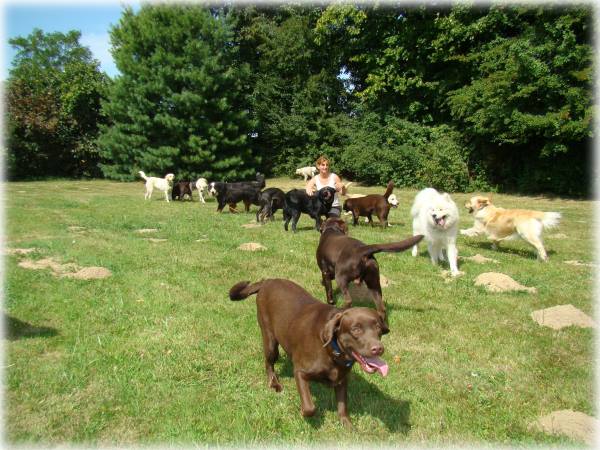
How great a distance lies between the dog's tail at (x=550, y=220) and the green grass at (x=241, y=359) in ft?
3.50


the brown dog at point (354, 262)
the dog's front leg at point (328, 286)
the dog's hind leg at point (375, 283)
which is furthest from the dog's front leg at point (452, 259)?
the dog's hind leg at point (375, 283)

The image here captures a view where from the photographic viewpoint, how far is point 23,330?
5.31 m

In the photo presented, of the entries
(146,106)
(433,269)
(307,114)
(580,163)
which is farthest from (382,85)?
(433,269)

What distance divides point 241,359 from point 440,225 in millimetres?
5135

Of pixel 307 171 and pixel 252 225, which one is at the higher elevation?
pixel 307 171

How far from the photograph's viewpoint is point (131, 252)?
9.30 meters

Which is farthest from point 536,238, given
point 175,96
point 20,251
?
point 175,96

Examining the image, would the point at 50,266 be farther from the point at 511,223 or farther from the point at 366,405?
the point at 511,223

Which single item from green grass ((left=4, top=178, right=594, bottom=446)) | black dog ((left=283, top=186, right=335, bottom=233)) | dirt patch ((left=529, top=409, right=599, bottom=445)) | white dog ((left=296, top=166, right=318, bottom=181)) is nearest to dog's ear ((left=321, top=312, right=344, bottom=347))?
green grass ((left=4, top=178, right=594, bottom=446))

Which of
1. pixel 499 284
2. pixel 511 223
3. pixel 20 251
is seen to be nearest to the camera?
pixel 499 284

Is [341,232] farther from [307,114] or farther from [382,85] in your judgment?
[307,114]

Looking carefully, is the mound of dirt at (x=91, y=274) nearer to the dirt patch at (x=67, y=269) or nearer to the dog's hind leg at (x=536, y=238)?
the dirt patch at (x=67, y=269)

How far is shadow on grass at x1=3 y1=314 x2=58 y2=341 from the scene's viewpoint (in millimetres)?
5172

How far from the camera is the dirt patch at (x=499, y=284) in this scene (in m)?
7.38
